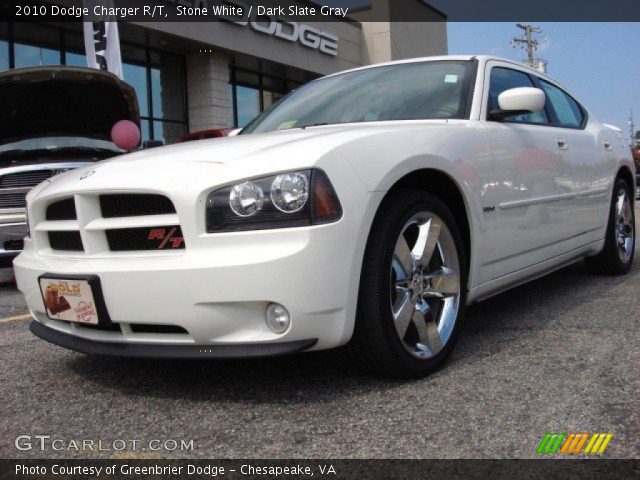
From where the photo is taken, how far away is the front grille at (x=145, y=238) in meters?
2.31

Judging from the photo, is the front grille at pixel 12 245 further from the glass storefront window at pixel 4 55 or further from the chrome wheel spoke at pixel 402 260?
the glass storefront window at pixel 4 55

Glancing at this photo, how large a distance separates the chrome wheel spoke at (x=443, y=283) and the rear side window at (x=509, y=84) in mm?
1003

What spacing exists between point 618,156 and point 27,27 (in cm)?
1118

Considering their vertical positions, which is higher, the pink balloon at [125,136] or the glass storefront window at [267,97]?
the pink balloon at [125,136]

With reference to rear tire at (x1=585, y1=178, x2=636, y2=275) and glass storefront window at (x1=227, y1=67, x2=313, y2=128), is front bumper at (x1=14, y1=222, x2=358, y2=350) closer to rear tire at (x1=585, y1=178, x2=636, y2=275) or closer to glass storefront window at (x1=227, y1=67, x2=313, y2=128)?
rear tire at (x1=585, y1=178, x2=636, y2=275)

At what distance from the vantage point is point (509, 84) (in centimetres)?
377

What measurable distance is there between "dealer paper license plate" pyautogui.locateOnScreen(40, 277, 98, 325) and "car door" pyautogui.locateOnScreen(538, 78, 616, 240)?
9.24 ft

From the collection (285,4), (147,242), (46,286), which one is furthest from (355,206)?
(285,4)

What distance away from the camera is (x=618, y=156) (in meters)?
4.87

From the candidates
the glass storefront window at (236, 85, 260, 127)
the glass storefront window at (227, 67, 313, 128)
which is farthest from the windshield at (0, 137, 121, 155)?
the glass storefront window at (236, 85, 260, 127)

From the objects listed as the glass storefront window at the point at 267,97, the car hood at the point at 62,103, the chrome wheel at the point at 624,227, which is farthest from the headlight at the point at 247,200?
the glass storefront window at the point at 267,97

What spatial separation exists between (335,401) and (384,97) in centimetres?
170

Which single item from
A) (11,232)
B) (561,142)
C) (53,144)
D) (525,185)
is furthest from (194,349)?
(53,144)

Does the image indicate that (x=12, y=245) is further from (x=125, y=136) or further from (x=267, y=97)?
(x=267, y=97)
